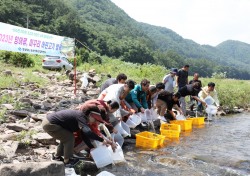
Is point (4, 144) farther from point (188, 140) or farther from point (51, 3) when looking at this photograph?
point (51, 3)

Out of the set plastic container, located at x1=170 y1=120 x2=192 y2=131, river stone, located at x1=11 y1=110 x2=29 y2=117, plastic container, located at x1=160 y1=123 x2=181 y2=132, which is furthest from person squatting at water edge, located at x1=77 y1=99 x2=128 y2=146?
plastic container, located at x1=170 y1=120 x2=192 y2=131

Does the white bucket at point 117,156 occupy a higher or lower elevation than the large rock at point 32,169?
lower

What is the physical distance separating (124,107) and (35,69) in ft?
32.5

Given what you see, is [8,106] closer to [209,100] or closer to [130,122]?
[130,122]

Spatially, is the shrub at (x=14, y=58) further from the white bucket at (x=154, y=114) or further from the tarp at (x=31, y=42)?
the white bucket at (x=154, y=114)

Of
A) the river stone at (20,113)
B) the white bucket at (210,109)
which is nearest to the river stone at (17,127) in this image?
the river stone at (20,113)

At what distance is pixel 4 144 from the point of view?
17.3 ft

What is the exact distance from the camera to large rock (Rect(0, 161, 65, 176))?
3.67m

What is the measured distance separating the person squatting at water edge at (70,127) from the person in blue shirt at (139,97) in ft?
8.33

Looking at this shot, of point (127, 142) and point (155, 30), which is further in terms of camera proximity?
point (155, 30)

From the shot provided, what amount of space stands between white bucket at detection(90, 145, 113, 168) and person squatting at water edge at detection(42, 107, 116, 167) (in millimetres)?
124

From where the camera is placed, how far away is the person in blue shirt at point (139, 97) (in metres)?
7.60

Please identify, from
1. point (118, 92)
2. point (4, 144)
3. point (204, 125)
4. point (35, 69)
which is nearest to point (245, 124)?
point (204, 125)

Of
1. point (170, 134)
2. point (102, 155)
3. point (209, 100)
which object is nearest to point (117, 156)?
point (102, 155)
